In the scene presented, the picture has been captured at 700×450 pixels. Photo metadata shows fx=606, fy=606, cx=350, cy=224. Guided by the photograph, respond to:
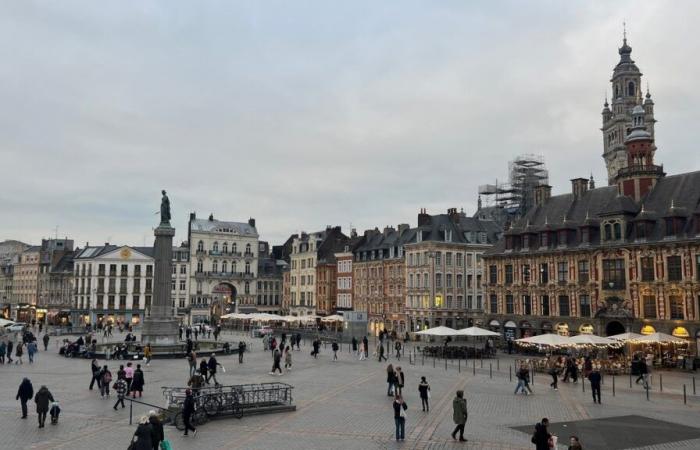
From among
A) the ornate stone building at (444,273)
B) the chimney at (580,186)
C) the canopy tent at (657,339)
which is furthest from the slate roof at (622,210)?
the ornate stone building at (444,273)

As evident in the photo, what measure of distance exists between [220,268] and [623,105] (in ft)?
264

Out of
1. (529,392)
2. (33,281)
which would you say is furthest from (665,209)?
(33,281)

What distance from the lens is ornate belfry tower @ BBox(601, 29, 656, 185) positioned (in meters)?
114

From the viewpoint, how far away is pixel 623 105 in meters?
115

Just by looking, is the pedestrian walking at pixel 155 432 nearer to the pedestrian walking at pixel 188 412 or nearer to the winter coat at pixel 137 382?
the pedestrian walking at pixel 188 412

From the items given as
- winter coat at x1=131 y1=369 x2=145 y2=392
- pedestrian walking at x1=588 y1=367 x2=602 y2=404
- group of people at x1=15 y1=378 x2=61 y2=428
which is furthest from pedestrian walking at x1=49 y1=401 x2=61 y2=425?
pedestrian walking at x1=588 y1=367 x2=602 y2=404

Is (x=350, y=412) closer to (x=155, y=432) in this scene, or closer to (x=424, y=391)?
(x=424, y=391)

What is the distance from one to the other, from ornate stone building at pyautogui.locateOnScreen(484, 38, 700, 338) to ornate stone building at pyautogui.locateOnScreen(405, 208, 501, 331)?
12.2 m

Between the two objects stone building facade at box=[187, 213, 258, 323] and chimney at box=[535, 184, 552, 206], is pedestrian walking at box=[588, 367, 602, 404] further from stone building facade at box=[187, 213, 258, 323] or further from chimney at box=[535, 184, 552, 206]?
stone building facade at box=[187, 213, 258, 323]

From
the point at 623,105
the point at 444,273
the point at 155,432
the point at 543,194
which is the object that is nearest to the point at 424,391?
the point at 155,432

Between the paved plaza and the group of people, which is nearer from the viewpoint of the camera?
the paved plaza

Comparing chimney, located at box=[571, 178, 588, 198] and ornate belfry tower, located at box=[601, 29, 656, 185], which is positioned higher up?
ornate belfry tower, located at box=[601, 29, 656, 185]

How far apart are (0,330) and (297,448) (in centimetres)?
5592

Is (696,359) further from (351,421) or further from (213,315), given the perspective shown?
(213,315)
